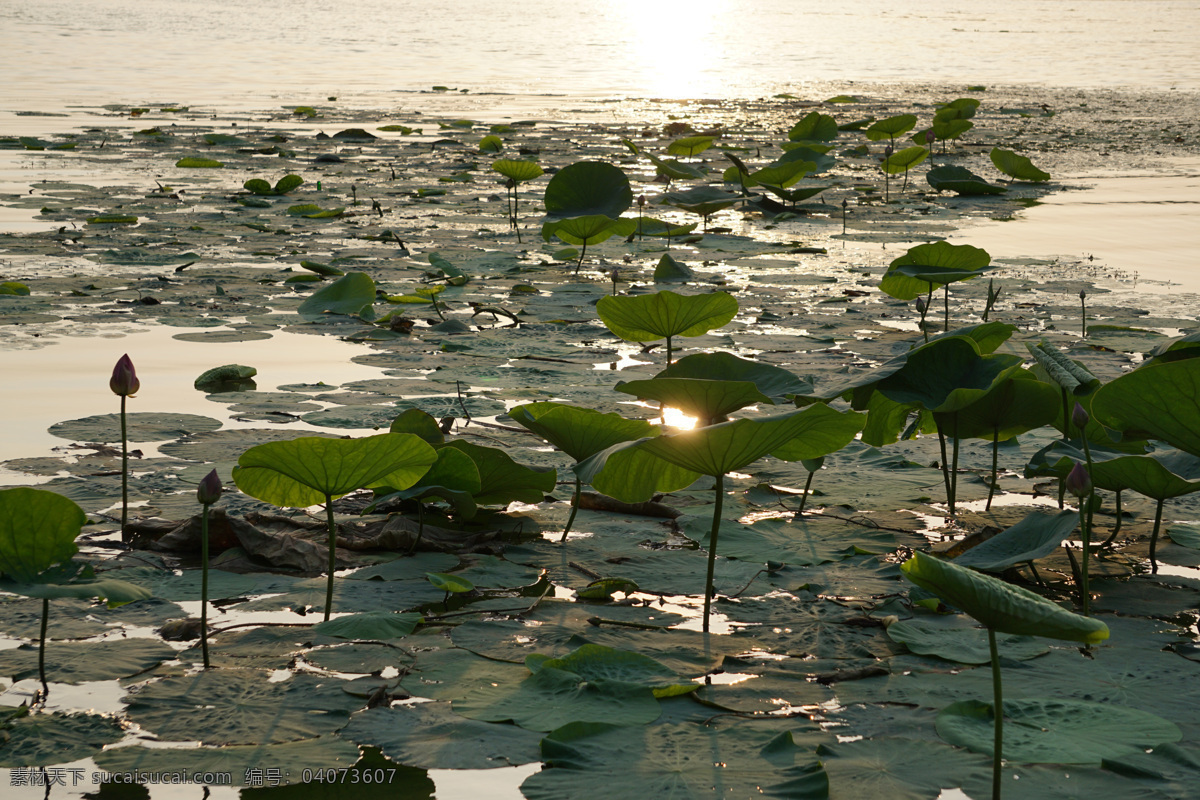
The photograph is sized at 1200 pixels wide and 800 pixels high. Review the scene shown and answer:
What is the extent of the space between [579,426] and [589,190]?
11.4 ft

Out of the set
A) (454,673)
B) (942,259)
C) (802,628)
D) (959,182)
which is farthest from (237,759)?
(959,182)

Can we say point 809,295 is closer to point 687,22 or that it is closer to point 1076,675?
point 1076,675

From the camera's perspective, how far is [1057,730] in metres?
1.66

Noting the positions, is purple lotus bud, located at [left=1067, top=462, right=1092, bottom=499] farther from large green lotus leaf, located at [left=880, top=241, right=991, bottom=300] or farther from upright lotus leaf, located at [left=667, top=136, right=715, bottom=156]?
upright lotus leaf, located at [left=667, top=136, right=715, bottom=156]

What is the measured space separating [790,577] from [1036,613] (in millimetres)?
967

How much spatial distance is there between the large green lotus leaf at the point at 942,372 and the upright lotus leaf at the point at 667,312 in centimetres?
59

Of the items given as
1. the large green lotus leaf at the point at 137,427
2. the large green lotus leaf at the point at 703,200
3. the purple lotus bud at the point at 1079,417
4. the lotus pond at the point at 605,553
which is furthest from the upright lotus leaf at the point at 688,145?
the purple lotus bud at the point at 1079,417

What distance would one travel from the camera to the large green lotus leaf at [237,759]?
5.01 ft

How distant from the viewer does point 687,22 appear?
37750mm

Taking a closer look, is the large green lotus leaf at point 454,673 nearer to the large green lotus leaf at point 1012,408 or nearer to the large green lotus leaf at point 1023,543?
the large green lotus leaf at point 1023,543

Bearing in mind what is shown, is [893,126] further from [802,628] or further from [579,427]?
[802,628]

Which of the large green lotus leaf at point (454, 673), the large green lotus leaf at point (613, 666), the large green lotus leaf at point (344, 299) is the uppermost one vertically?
the large green lotus leaf at point (344, 299)

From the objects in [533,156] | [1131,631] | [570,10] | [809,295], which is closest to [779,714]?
[1131,631]

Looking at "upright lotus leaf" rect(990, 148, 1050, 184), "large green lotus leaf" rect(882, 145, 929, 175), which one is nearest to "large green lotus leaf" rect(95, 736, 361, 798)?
"large green lotus leaf" rect(882, 145, 929, 175)
